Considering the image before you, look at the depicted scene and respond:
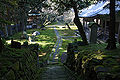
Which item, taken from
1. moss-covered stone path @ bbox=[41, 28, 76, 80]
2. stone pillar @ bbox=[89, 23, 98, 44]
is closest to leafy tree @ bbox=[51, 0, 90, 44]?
stone pillar @ bbox=[89, 23, 98, 44]

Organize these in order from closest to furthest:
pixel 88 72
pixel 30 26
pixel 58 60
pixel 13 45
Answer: pixel 88 72 → pixel 13 45 → pixel 58 60 → pixel 30 26

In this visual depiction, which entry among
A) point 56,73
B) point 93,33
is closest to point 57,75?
point 56,73

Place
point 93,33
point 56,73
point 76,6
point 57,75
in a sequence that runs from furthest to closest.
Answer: point 93,33 → point 76,6 → point 56,73 → point 57,75

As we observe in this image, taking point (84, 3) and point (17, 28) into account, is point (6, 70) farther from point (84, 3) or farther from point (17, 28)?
point (17, 28)

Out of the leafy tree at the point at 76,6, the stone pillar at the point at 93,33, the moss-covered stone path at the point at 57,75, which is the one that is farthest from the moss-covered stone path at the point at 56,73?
the stone pillar at the point at 93,33

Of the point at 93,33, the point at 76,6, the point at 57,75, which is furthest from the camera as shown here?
the point at 93,33

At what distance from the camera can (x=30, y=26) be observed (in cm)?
3412

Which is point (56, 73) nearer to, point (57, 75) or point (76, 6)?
point (57, 75)

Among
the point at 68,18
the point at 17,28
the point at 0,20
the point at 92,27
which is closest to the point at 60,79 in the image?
the point at 0,20

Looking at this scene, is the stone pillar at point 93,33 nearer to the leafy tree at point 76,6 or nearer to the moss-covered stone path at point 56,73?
the leafy tree at point 76,6

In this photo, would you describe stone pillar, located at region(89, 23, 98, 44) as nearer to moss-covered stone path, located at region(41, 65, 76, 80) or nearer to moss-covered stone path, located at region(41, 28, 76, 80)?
moss-covered stone path, located at region(41, 28, 76, 80)

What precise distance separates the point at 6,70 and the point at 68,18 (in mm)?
39248

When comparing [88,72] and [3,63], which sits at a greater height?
[3,63]

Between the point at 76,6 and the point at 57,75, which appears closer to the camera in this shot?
the point at 57,75
